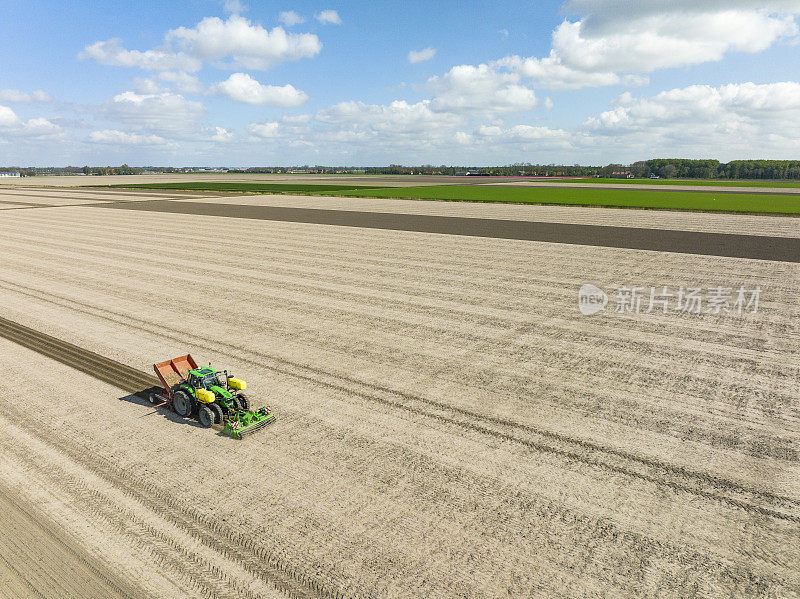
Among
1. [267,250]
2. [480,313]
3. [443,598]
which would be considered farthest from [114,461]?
[267,250]

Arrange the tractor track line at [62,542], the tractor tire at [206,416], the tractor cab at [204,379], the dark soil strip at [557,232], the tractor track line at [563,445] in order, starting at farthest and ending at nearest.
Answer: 1. the dark soil strip at [557,232]
2. the tractor cab at [204,379]
3. the tractor tire at [206,416]
4. the tractor track line at [563,445]
5. the tractor track line at [62,542]

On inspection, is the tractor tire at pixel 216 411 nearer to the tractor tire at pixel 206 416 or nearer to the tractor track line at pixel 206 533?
the tractor tire at pixel 206 416

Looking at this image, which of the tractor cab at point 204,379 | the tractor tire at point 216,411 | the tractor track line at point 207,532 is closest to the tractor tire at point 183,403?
the tractor cab at point 204,379

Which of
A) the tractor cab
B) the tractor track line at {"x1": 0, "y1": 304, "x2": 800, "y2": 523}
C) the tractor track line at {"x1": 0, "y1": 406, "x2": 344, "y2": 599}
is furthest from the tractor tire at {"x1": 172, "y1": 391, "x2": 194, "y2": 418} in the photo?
the tractor track line at {"x1": 0, "y1": 304, "x2": 800, "y2": 523}

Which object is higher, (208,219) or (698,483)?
(208,219)

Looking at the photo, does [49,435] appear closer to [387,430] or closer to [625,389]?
[387,430]

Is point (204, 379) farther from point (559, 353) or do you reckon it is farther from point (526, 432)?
point (559, 353)

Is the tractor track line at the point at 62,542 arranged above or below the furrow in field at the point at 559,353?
below
